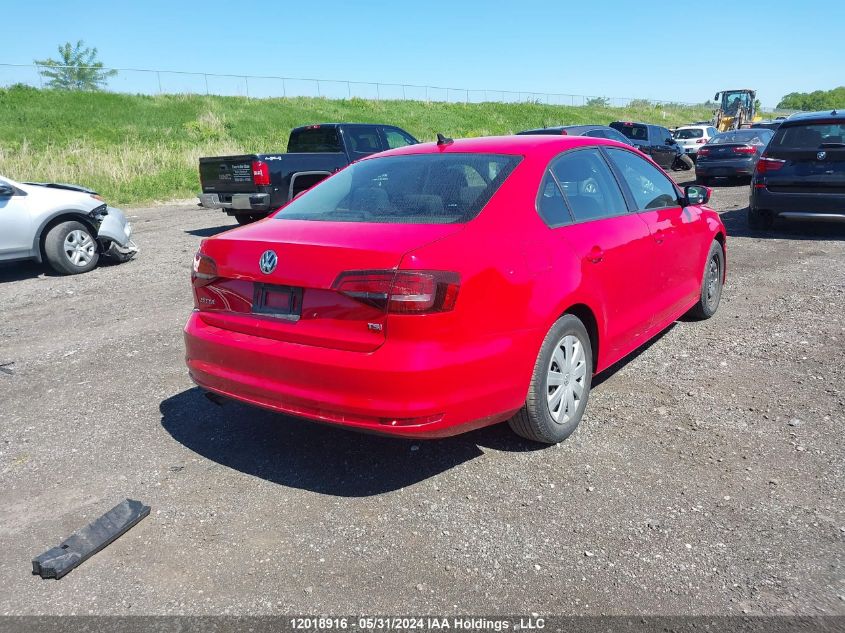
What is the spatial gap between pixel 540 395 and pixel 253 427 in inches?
70.0

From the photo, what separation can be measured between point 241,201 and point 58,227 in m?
3.05

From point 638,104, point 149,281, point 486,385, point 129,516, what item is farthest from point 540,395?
point 638,104

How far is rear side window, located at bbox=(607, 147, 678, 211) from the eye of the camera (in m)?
4.80

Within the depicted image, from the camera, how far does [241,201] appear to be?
1152 cm

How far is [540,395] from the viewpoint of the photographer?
3607 mm

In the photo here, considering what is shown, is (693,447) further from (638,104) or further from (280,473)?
(638,104)

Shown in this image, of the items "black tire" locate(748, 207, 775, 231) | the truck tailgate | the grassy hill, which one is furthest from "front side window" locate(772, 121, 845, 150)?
the grassy hill

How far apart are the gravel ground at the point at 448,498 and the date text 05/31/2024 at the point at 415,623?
60mm

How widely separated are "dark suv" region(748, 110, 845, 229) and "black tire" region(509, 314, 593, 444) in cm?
734

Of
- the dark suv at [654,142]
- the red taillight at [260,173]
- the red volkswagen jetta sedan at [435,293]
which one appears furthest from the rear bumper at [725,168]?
the red volkswagen jetta sedan at [435,293]

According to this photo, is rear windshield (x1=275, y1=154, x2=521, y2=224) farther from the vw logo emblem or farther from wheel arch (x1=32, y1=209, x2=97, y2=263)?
wheel arch (x1=32, y1=209, x2=97, y2=263)

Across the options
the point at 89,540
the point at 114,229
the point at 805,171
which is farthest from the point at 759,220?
the point at 89,540

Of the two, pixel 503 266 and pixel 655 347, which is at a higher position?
pixel 503 266

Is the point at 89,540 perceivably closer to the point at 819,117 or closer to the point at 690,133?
the point at 819,117
